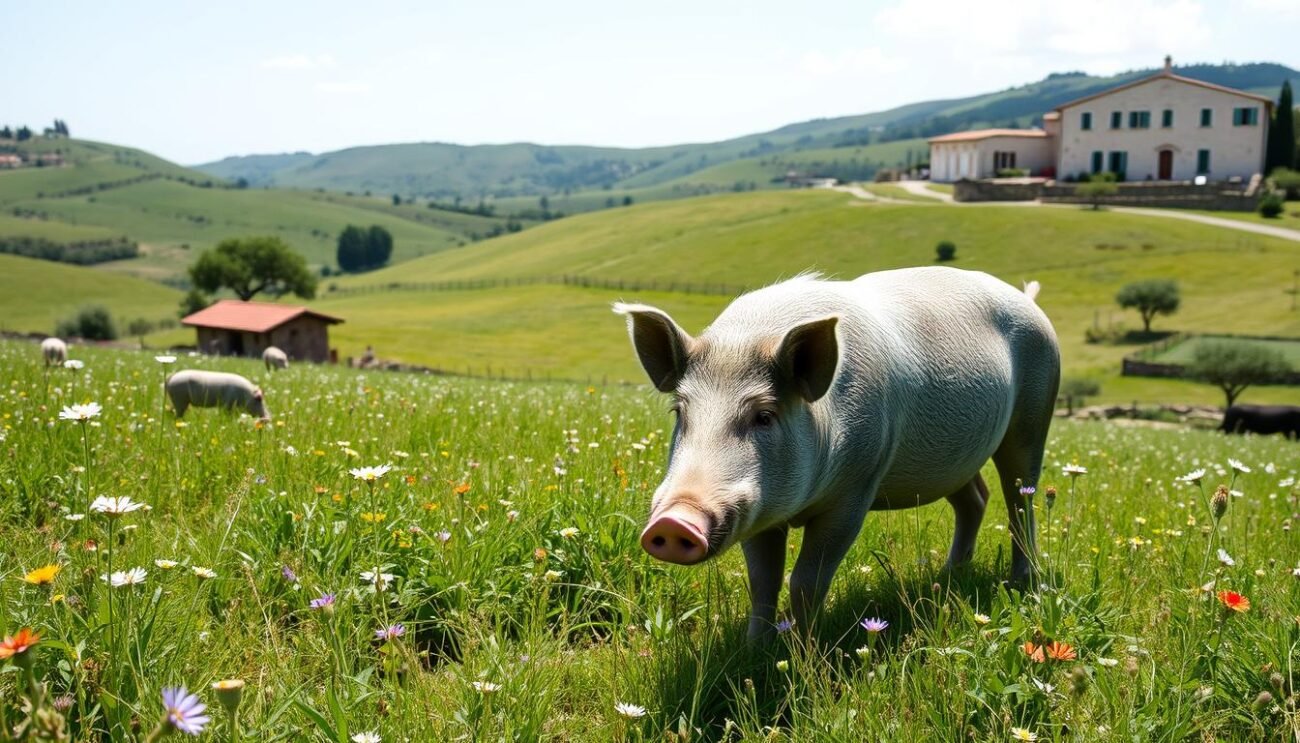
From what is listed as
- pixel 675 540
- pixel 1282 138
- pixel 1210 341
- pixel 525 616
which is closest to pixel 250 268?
pixel 1210 341

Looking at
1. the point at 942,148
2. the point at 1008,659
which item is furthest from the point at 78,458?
the point at 942,148

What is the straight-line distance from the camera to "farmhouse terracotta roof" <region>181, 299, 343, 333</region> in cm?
5747

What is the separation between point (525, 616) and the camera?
14.7ft

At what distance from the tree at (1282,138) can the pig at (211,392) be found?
5071 inches

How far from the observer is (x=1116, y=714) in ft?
11.7

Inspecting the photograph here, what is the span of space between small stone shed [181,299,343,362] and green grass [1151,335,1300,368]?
177 feet

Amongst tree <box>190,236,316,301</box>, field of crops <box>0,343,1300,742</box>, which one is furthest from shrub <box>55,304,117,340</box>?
field of crops <box>0,343,1300,742</box>

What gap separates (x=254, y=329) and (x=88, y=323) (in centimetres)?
4186

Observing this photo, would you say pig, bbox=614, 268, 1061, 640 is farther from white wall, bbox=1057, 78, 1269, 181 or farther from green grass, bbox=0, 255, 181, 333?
white wall, bbox=1057, 78, 1269, 181

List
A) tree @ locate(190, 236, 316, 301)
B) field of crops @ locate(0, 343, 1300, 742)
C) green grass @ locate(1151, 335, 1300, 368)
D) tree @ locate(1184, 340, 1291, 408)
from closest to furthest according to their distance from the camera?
1. field of crops @ locate(0, 343, 1300, 742)
2. tree @ locate(1184, 340, 1291, 408)
3. green grass @ locate(1151, 335, 1300, 368)
4. tree @ locate(190, 236, 316, 301)

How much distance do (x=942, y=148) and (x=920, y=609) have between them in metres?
149

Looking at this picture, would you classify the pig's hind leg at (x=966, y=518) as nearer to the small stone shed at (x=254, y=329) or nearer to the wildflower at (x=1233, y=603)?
the wildflower at (x=1233, y=603)

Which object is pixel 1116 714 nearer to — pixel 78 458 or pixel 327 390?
pixel 78 458

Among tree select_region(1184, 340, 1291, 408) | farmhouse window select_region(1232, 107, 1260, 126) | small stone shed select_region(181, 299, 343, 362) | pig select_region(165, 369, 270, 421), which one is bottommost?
tree select_region(1184, 340, 1291, 408)
